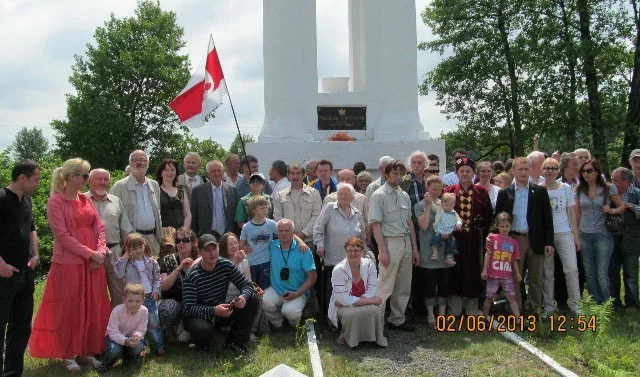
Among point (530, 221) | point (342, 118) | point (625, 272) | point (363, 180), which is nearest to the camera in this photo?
point (530, 221)

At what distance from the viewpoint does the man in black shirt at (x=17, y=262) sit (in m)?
4.87

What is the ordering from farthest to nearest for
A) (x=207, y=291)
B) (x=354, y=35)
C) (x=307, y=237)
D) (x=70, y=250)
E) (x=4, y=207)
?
1. (x=354, y=35)
2. (x=307, y=237)
3. (x=207, y=291)
4. (x=70, y=250)
5. (x=4, y=207)

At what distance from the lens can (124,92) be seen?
31109 millimetres

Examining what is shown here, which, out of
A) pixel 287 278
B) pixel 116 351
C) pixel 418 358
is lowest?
pixel 418 358

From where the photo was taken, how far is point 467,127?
72.8 ft

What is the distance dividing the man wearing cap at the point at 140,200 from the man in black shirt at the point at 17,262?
1.57 m

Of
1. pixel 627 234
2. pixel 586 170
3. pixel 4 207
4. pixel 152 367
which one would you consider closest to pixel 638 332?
pixel 627 234

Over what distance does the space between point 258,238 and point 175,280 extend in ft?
3.53

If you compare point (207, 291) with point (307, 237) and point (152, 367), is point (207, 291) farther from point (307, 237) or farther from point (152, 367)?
point (307, 237)

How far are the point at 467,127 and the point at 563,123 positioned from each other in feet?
12.9

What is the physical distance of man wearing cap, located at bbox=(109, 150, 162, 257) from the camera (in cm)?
678

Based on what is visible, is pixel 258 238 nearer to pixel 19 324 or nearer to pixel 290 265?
pixel 290 265

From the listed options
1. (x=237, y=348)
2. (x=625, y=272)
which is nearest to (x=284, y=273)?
(x=237, y=348)

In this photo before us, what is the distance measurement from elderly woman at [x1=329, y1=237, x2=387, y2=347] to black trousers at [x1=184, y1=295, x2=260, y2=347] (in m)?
0.81
